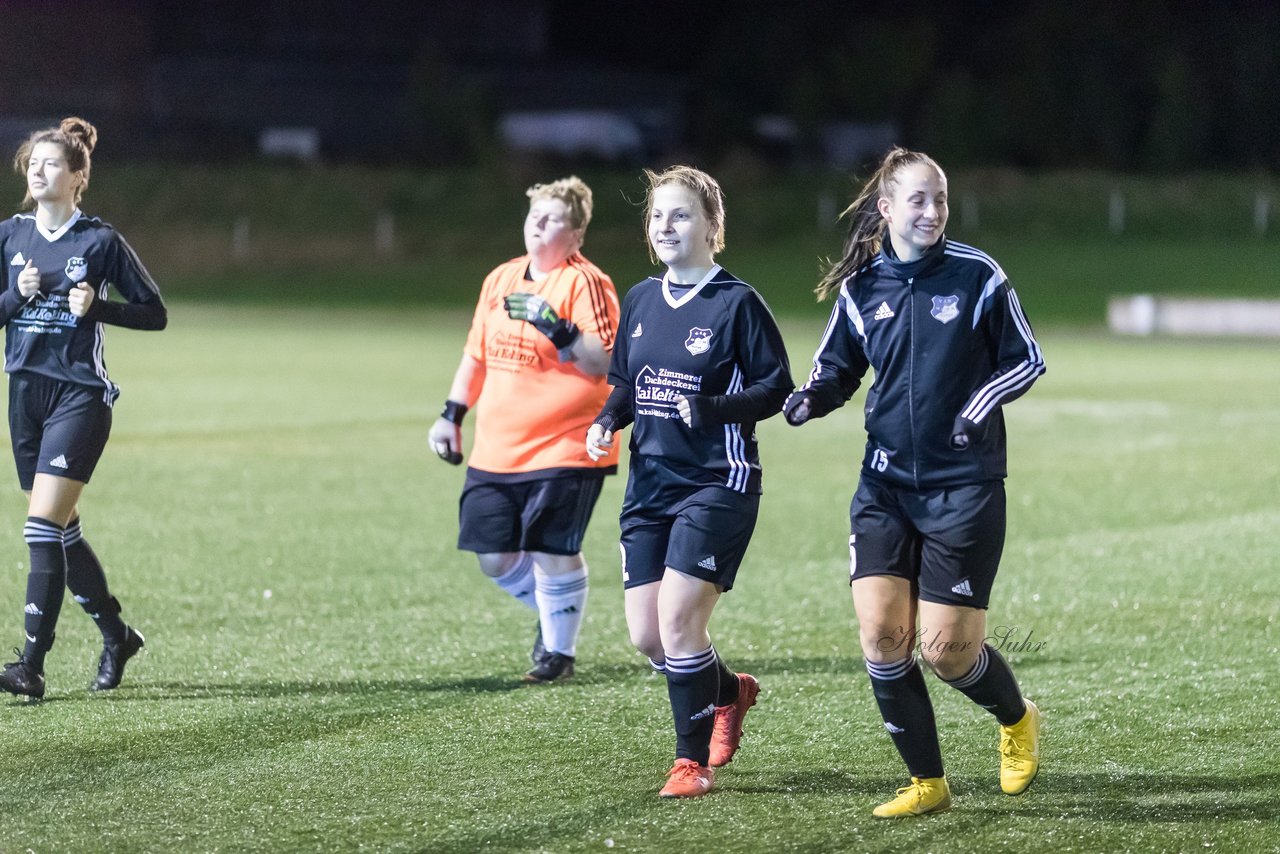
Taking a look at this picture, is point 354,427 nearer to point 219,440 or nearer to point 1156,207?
point 219,440

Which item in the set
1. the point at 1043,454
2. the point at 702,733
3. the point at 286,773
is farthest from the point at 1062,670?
the point at 1043,454

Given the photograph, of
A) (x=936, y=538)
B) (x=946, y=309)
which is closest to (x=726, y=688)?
(x=936, y=538)

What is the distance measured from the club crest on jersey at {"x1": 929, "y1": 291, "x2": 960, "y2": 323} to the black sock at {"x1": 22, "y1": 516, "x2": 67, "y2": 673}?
3484 mm

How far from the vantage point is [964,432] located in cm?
488

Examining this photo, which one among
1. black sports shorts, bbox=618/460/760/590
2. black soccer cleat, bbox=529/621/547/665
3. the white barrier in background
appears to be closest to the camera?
black sports shorts, bbox=618/460/760/590

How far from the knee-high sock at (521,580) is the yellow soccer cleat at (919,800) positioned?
2.35 m

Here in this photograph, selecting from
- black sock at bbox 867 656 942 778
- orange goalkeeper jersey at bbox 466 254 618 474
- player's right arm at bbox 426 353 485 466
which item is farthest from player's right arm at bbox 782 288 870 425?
player's right arm at bbox 426 353 485 466

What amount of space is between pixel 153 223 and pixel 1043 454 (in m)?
31.5

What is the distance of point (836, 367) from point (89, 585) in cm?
324

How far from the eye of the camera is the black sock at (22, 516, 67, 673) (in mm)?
6508

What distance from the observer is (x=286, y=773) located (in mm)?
5609

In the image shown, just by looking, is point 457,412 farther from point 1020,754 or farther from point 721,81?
point 721,81

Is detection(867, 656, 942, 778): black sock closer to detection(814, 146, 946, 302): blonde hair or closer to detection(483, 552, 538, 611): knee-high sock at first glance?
detection(814, 146, 946, 302): blonde hair

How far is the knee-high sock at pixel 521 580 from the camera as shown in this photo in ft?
23.3
